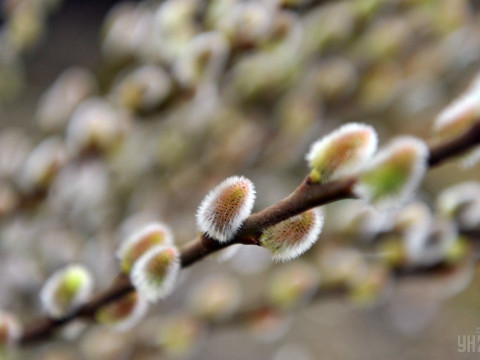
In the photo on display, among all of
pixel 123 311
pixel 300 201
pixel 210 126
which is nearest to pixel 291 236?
pixel 300 201

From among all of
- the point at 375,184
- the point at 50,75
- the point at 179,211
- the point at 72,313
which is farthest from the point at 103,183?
the point at 50,75

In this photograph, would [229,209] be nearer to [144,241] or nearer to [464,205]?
[144,241]

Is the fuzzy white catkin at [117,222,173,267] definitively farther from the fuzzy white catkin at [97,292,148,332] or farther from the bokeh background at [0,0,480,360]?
the bokeh background at [0,0,480,360]

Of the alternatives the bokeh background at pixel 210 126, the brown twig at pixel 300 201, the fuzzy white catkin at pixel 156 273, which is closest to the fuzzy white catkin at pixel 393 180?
the brown twig at pixel 300 201

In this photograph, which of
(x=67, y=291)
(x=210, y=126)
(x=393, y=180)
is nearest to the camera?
(x=393, y=180)

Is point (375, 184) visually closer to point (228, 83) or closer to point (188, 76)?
point (188, 76)

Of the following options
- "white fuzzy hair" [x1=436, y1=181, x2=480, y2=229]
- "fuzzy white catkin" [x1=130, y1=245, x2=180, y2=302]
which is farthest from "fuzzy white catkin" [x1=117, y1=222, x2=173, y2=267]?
"white fuzzy hair" [x1=436, y1=181, x2=480, y2=229]
